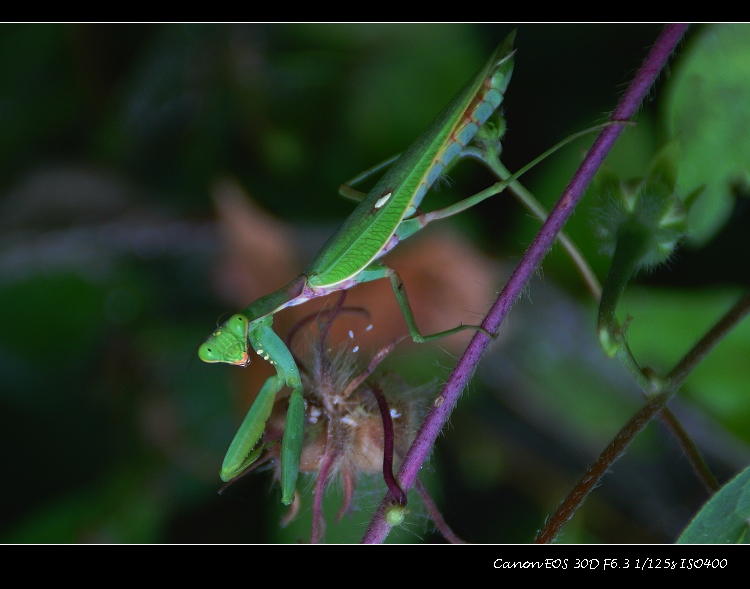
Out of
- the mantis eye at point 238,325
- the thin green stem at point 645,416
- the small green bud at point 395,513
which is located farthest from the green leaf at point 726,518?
the mantis eye at point 238,325

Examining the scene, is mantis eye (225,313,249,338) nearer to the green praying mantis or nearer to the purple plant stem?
the green praying mantis

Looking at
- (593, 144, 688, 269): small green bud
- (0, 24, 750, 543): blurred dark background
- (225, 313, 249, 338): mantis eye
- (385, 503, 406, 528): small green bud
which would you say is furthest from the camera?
(0, 24, 750, 543): blurred dark background

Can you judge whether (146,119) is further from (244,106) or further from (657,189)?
(657,189)

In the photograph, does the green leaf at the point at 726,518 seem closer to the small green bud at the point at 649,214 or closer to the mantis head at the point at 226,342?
the small green bud at the point at 649,214

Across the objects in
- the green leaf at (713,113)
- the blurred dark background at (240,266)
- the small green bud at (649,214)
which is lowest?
the blurred dark background at (240,266)

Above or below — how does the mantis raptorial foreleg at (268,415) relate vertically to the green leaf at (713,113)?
below

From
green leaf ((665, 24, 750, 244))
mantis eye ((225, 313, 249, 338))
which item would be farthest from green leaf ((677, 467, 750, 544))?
mantis eye ((225, 313, 249, 338))
